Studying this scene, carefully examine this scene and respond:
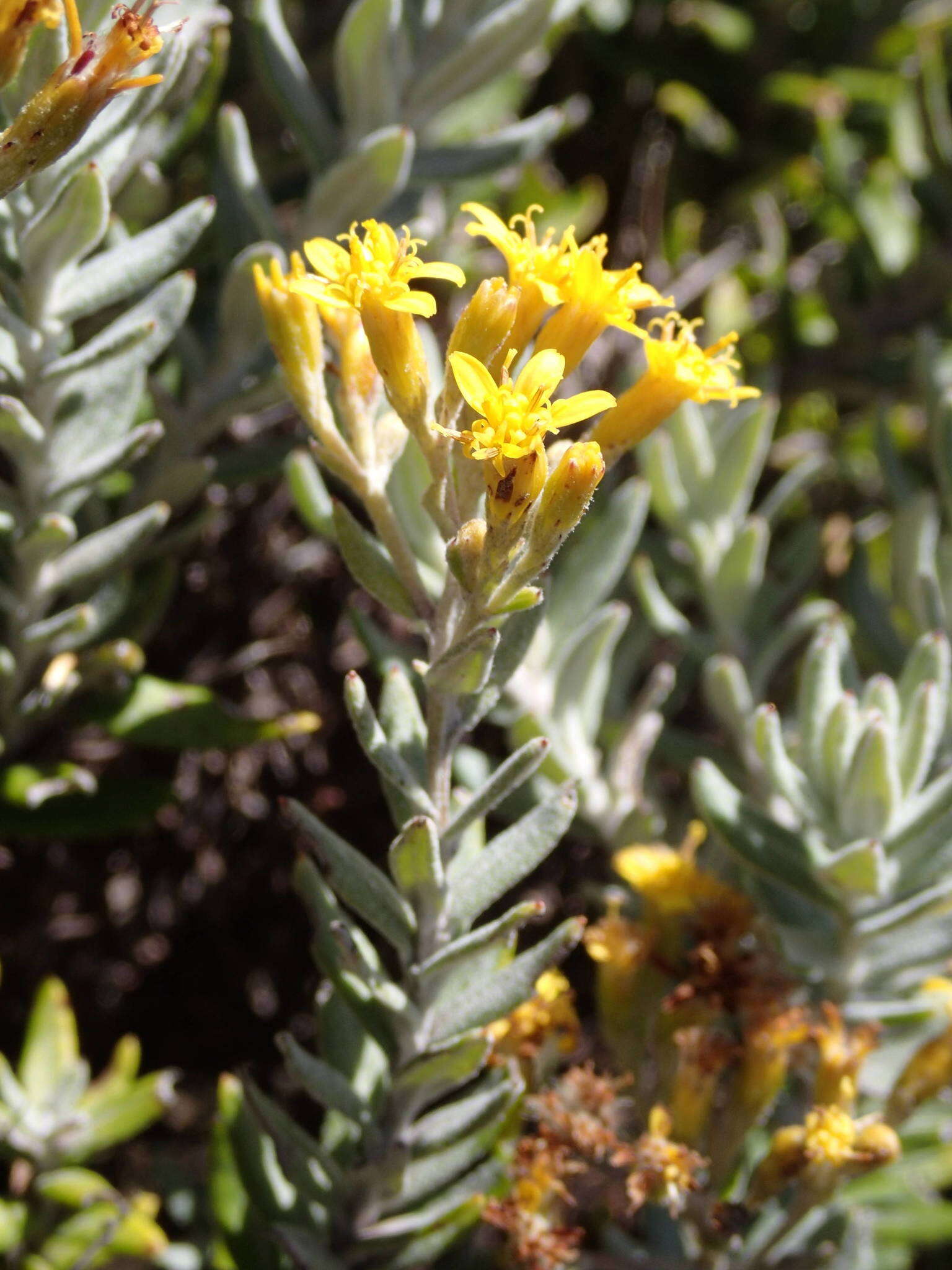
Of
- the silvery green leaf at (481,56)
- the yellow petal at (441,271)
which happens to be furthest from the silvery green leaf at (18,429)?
the silvery green leaf at (481,56)

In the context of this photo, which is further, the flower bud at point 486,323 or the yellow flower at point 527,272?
the yellow flower at point 527,272

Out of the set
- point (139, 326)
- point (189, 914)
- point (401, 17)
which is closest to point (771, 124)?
point (401, 17)

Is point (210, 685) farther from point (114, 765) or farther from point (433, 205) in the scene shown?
point (433, 205)

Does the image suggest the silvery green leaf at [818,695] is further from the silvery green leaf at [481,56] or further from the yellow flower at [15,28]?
the yellow flower at [15,28]

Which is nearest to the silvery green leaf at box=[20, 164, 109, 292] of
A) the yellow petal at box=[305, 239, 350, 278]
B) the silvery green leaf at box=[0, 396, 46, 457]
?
the silvery green leaf at box=[0, 396, 46, 457]

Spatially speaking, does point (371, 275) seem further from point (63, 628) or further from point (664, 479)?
point (664, 479)
